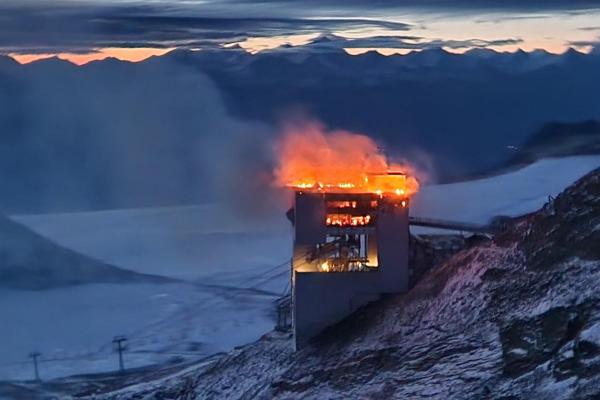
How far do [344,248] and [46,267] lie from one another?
149ft

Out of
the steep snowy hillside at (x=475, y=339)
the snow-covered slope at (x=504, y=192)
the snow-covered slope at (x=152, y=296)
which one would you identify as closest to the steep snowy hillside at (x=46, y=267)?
the snow-covered slope at (x=152, y=296)

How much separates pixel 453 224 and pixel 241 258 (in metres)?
42.6

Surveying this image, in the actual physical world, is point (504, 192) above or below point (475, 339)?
below

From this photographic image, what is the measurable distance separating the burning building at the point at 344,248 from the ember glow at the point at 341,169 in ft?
0.25

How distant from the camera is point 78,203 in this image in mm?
96000

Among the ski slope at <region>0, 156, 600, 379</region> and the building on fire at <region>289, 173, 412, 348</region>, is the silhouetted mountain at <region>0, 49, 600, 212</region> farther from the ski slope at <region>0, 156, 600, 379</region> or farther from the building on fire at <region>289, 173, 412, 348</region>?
the building on fire at <region>289, 173, 412, 348</region>

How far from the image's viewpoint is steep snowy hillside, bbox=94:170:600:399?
25156 millimetres

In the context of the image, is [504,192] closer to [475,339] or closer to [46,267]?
[46,267]

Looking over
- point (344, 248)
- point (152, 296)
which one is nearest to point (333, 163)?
point (344, 248)

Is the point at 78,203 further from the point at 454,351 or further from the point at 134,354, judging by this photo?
the point at 454,351

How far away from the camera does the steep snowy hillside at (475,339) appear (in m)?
25.2

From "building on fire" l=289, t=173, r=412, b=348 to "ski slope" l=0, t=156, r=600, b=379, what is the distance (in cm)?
1952

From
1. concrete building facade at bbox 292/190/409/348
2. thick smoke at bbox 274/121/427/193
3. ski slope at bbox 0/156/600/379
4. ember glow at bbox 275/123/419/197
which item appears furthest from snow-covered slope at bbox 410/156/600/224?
concrete building facade at bbox 292/190/409/348

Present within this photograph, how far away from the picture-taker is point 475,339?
28.2 metres
